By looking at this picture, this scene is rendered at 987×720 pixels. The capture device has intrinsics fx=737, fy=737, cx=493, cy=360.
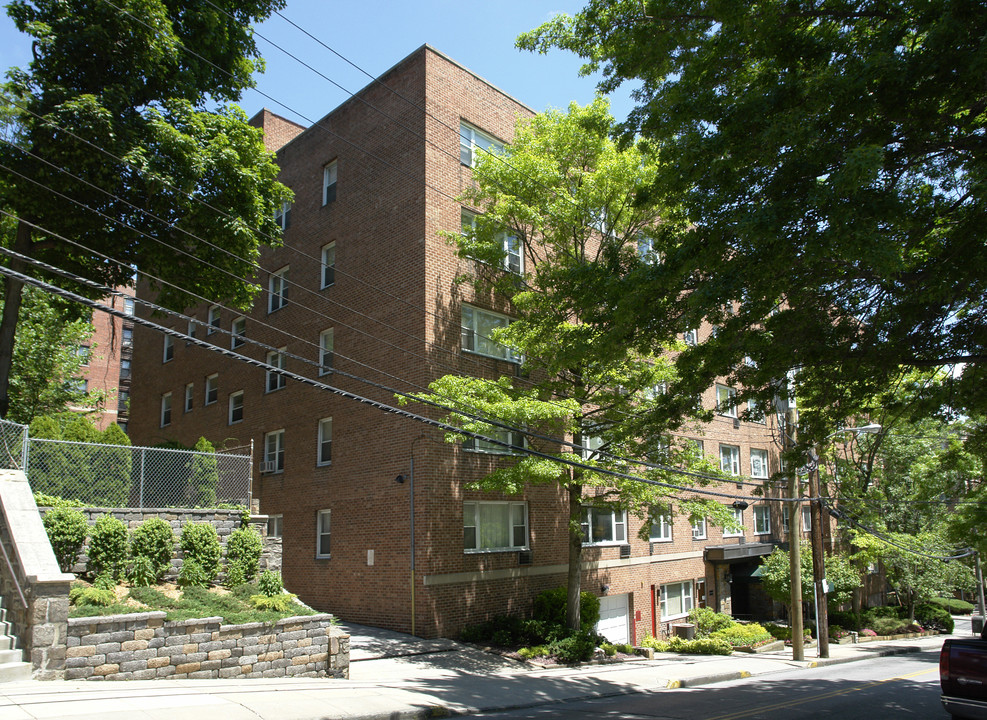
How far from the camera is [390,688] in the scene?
13.0m

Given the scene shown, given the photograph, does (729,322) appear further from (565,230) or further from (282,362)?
(282,362)

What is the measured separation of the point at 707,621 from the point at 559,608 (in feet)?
31.0

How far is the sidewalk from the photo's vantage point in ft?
30.1

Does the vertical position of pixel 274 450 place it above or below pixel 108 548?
above

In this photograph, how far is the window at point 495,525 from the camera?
66.3 ft

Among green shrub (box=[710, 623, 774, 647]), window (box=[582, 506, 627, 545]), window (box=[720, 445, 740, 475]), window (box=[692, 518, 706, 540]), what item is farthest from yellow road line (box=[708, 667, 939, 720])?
window (box=[720, 445, 740, 475])

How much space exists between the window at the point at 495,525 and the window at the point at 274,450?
7.76m

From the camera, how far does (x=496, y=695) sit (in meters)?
13.7

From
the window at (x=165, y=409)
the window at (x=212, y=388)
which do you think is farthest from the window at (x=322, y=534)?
the window at (x=165, y=409)

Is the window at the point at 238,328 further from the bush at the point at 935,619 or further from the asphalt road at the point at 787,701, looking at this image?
the bush at the point at 935,619

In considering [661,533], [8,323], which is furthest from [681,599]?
[8,323]

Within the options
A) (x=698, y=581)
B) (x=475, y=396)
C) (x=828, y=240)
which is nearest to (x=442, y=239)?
(x=475, y=396)

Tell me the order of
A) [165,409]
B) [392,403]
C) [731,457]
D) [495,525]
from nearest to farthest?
[392,403] < [495,525] < [165,409] < [731,457]

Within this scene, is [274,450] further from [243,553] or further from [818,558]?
[818,558]
